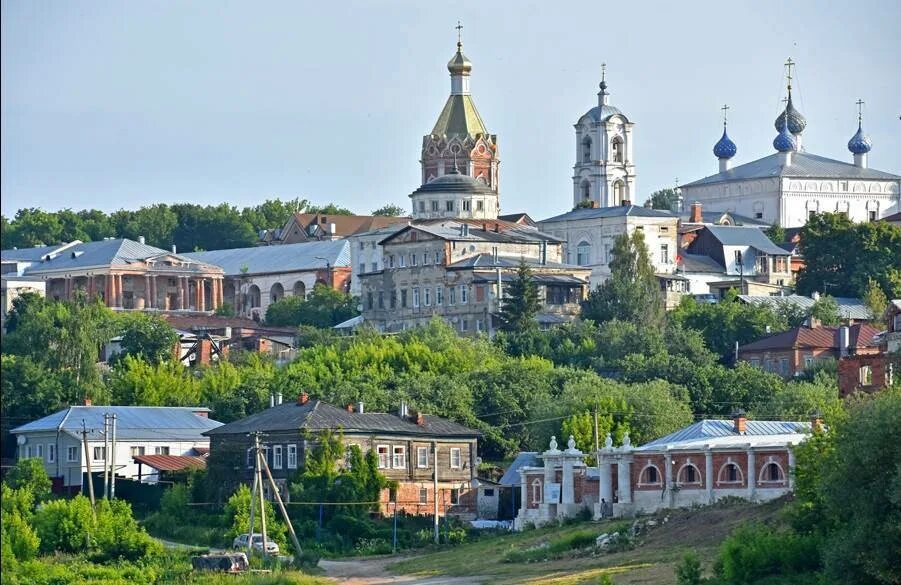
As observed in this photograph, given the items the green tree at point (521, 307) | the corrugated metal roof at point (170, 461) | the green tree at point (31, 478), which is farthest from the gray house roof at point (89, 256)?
the green tree at point (31, 478)

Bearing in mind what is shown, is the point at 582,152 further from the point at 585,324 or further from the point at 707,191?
the point at 585,324

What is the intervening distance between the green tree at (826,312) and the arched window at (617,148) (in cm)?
3078

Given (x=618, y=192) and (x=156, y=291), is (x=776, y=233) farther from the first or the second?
(x=156, y=291)

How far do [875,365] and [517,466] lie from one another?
10344 mm

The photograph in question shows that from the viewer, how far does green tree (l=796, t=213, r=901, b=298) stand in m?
108

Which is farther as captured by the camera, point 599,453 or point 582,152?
point 582,152

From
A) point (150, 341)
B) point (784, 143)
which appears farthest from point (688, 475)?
point (784, 143)

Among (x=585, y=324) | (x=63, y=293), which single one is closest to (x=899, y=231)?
(x=585, y=324)

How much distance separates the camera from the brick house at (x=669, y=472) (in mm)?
62125

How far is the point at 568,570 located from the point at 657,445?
30.5 feet

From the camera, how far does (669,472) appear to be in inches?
2522

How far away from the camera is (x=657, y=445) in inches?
2566

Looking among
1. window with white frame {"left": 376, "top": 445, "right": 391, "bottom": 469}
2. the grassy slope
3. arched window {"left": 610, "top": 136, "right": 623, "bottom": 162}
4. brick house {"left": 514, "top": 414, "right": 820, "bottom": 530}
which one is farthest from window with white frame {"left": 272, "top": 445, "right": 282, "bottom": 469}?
arched window {"left": 610, "top": 136, "right": 623, "bottom": 162}

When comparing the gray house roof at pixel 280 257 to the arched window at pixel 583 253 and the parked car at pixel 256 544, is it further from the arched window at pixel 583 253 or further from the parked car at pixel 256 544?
the parked car at pixel 256 544
